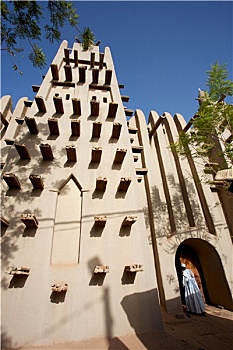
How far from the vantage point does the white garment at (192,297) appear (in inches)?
286

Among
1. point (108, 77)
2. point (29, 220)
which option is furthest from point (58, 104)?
point (29, 220)

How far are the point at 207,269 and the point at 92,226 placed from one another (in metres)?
7.12

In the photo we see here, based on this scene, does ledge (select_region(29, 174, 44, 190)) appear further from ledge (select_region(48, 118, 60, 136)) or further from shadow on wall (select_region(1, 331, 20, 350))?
shadow on wall (select_region(1, 331, 20, 350))

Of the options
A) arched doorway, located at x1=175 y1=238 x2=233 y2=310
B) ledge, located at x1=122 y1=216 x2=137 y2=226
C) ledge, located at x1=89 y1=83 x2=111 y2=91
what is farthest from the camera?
ledge, located at x1=89 y1=83 x2=111 y2=91

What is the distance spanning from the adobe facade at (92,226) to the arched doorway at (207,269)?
0.17 feet

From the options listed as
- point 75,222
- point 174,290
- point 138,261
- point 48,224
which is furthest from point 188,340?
point 48,224

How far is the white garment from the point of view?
23.9 ft

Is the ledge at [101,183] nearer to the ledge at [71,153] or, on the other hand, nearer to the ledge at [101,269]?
the ledge at [71,153]

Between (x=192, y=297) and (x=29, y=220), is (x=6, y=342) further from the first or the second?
(x=192, y=297)

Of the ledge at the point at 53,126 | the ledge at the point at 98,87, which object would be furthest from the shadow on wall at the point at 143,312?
the ledge at the point at 98,87

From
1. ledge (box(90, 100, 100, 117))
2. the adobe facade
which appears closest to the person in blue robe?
the adobe facade

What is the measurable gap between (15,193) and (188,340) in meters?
5.99

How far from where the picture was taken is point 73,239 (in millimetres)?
5371

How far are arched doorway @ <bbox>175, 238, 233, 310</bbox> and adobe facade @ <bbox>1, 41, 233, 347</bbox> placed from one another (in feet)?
0.17
